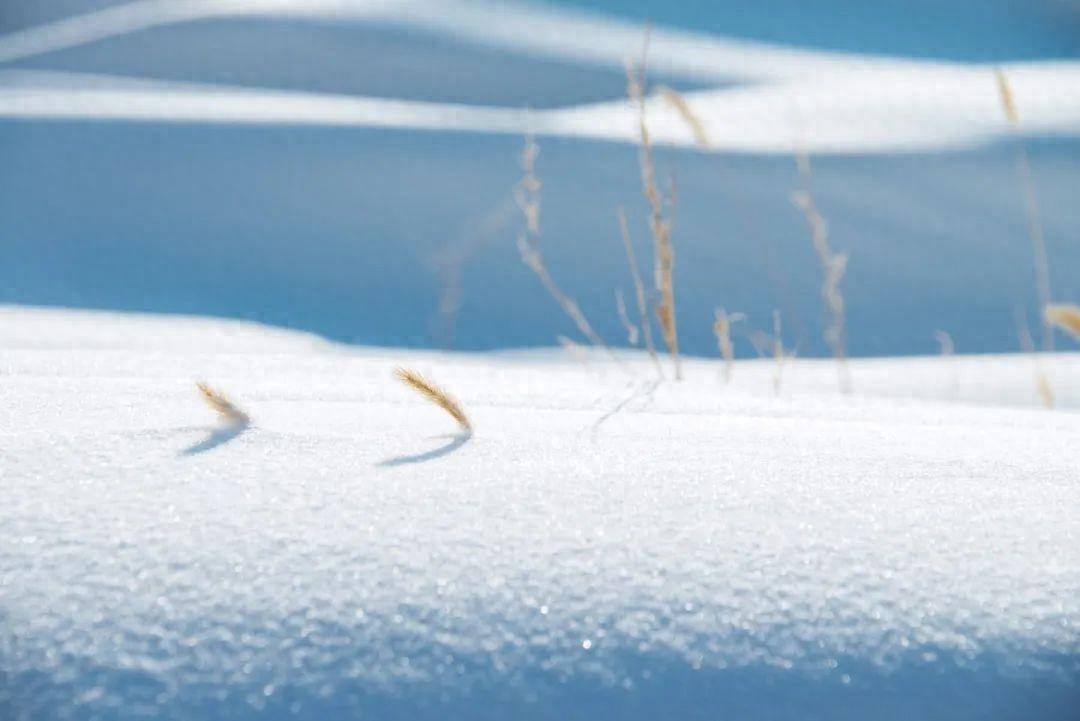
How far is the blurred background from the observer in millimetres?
3107

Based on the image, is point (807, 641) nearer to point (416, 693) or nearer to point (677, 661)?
point (677, 661)

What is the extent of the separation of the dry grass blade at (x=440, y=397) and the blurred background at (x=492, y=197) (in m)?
1.70

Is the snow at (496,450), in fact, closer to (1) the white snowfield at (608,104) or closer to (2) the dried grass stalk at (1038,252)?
(2) the dried grass stalk at (1038,252)

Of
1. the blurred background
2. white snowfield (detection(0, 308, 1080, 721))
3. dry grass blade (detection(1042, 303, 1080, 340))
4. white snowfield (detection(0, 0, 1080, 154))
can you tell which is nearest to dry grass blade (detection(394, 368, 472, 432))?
white snowfield (detection(0, 308, 1080, 721))

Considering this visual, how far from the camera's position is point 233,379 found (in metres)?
1.27

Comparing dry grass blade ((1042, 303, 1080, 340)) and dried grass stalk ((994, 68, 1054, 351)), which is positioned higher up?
dried grass stalk ((994, 68, 1054, 351))

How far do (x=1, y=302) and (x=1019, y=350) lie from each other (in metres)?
2.52

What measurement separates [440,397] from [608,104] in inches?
162

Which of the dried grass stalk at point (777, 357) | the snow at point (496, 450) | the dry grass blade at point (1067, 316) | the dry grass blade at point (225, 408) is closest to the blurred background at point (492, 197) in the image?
the snow at point (496, 450)

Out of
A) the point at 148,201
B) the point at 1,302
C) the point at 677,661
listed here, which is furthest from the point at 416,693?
the point at 148,201

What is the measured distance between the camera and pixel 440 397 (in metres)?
0.96

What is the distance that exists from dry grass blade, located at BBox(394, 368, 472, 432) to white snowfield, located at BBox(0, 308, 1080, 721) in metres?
0.02

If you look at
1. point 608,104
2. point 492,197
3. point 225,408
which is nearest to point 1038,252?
point 492,197

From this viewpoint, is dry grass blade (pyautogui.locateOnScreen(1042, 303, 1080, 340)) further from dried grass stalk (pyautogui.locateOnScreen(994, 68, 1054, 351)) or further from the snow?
dried grass stalk (pyautogui.locateOnScreen(994, 68, 1054, 351))
